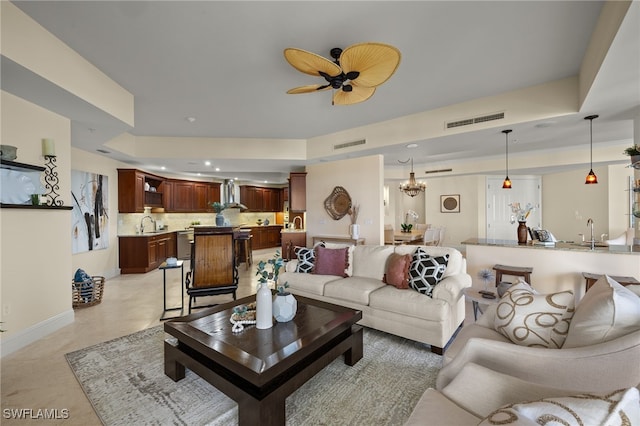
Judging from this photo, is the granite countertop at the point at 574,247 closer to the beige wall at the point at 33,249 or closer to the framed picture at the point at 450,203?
the framed picture at the point at 450,203

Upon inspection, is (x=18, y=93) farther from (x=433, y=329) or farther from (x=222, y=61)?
(x=433, y=329)

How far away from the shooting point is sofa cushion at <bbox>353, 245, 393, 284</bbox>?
135 inches

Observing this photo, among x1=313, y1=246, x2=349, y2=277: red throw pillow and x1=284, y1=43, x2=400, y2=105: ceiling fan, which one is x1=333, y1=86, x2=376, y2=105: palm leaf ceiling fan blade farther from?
x1=313, y1=246, x2=349, y2=277: red throw pillow

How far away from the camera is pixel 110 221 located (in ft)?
18.1

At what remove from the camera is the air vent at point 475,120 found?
3.62m

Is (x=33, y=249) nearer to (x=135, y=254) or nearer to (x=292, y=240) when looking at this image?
(x=135, y=254)

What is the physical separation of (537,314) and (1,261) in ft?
14.9

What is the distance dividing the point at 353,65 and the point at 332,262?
239 centimetres

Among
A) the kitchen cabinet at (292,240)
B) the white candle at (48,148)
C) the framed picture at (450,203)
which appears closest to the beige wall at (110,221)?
the white candle at (48,148)

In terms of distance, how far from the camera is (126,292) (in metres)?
4.53

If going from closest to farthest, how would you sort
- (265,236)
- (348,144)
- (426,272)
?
(426,272), (348,144), (265,236)

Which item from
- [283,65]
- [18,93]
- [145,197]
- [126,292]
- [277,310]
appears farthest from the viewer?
[145,197]

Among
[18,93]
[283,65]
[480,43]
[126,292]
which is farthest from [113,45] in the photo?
[126,292]

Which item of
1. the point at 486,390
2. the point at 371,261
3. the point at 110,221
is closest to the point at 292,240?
the point at 371,261
